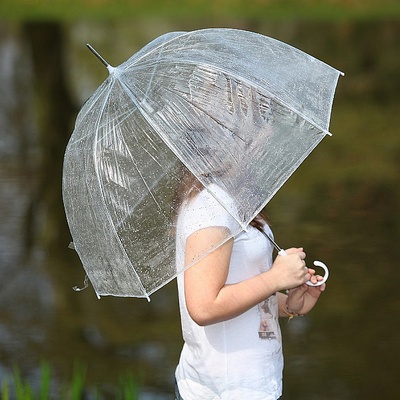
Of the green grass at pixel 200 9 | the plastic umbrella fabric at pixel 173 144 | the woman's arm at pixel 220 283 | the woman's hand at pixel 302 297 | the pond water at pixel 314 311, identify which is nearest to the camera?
the woman's arm at pixel 220 283

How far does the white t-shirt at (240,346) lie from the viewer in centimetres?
232

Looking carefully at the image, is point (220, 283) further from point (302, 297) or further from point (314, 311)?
point (314, 311)

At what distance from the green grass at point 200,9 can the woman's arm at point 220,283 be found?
16269mm

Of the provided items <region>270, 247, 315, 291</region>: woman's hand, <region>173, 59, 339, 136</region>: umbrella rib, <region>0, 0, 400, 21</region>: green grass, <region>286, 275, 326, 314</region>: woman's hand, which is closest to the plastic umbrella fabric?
<region>173, 59, 339, 136</region>: umbrella rib

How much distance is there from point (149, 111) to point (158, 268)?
361 millimetres

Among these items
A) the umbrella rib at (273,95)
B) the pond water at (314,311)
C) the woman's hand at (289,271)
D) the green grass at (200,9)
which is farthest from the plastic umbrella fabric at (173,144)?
the green grass at (200,9)

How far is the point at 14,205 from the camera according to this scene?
774cm

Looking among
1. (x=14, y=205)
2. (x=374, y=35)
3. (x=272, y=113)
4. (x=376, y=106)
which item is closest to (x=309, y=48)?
(x=374, y=35)

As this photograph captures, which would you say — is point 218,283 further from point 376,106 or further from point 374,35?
point 374,35

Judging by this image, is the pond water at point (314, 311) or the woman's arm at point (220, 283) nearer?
the woman's arm at point (220, 283)

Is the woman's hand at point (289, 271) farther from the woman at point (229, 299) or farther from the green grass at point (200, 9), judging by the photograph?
the green grass at point (200, 9)

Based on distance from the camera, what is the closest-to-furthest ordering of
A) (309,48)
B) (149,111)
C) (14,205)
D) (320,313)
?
(149,111)
(320,313)
(14,205)
(309,48)

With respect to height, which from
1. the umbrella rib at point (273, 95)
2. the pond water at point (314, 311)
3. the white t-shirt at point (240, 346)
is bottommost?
the pond water at point (314, 311)

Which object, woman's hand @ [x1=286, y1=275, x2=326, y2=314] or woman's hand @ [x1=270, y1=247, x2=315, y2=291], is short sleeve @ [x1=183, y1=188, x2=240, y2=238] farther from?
woman's hand @ [x1=286, y1=275, x2=326, y2=314]
